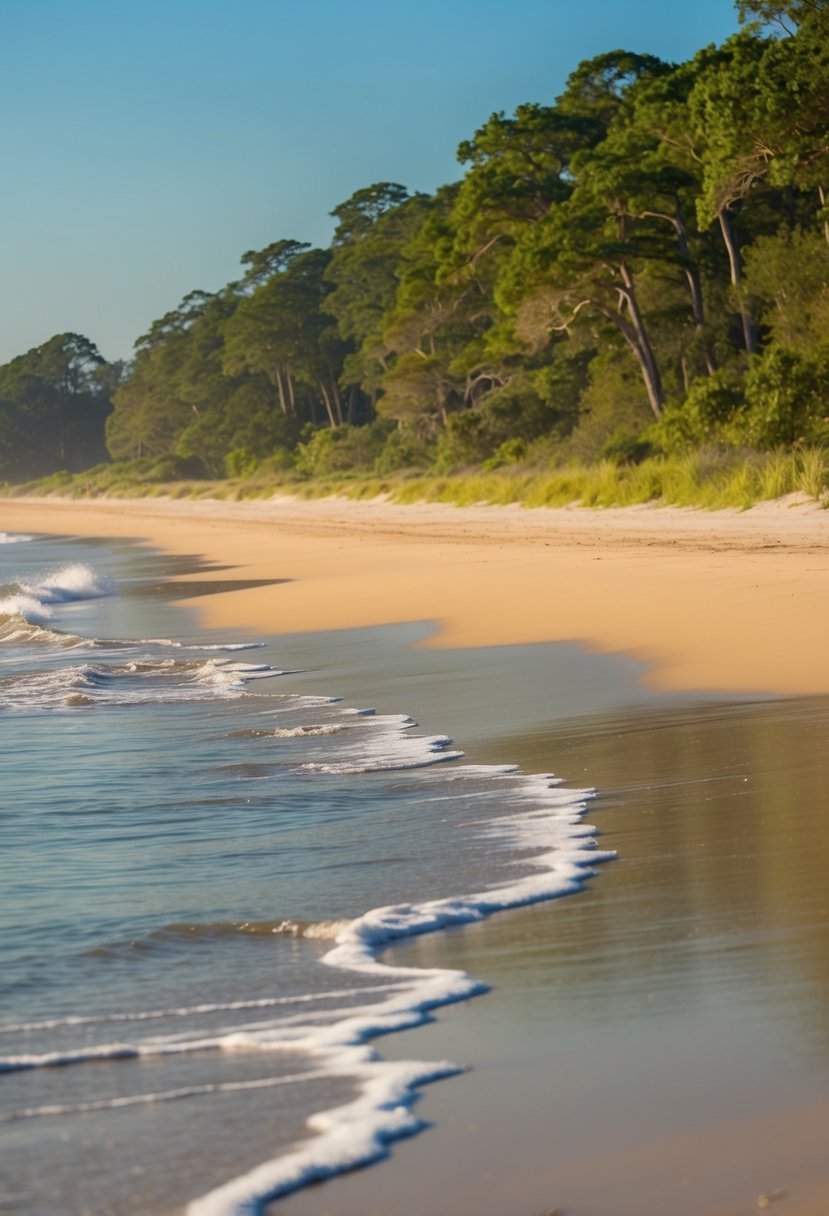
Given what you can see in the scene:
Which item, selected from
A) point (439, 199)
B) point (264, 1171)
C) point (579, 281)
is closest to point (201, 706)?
point (264, 1171)

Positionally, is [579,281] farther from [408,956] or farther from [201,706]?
[408,956]

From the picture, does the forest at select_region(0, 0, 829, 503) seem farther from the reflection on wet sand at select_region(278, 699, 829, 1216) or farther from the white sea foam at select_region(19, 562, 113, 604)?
the reflection on wet sand at select_region(278, 699, 829, 1216)

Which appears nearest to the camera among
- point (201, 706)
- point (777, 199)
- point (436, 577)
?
point (201, 706)

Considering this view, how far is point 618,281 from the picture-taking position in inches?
1254

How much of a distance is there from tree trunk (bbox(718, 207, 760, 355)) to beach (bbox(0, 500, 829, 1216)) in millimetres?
15568

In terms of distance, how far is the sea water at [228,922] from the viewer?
2896 mm

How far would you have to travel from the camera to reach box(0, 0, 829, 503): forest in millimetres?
23922

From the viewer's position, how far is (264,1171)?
2729 mm

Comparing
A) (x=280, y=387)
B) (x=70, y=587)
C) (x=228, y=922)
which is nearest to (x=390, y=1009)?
(x=228, y=922)

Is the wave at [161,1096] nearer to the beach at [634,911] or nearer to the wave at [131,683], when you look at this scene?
the beach at [634,911]

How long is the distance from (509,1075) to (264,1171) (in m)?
0.59

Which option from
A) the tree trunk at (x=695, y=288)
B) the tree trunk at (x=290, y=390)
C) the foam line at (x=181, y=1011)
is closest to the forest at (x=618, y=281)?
the tree trunk at (x=695, y=288)

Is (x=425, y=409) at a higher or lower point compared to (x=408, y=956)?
higher

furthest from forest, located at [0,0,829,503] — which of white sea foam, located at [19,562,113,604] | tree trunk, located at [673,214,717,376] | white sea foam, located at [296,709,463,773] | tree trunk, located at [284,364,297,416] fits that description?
white sea foam, located at [296,709,463,773]
